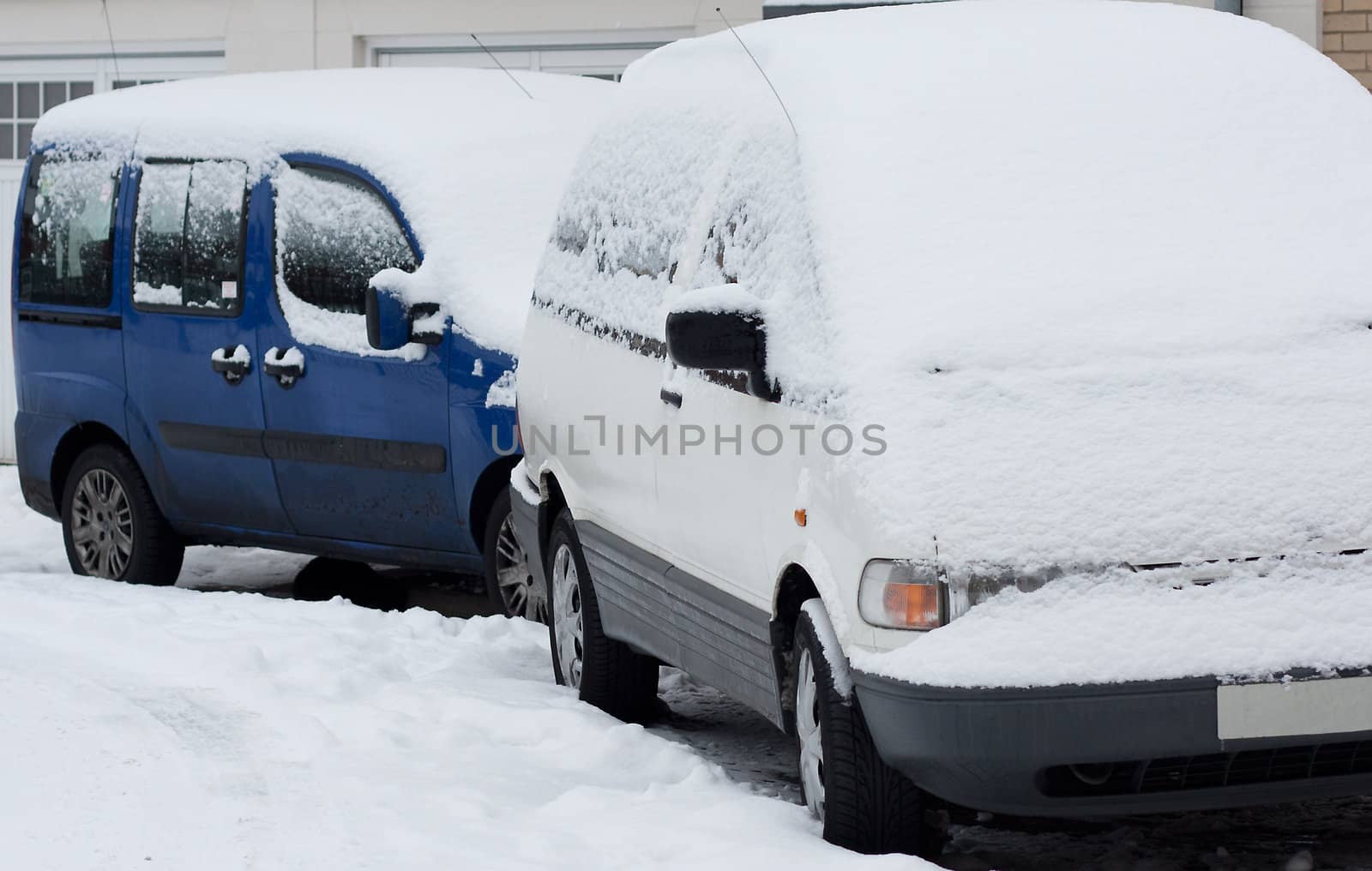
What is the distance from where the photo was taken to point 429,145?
886cm

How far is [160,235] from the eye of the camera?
9.55m

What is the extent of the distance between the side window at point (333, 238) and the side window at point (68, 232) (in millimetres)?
1179

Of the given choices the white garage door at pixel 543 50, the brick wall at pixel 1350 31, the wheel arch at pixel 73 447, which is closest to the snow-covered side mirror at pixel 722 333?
the wheel arch at pixel 73 447

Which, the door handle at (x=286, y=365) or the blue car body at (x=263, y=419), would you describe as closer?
the blue car body at (x=263, y=419)

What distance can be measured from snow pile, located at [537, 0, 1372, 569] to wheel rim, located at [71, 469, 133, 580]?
4534 mm

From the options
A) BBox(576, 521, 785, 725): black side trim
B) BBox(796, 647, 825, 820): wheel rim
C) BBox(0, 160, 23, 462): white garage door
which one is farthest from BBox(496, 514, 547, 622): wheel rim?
BBox(0, 160, 23, 462): white garage door

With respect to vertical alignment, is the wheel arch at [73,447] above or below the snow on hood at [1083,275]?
below

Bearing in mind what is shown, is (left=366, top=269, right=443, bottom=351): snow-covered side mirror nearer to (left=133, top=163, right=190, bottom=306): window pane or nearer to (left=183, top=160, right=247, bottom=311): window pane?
(left=183, top=160, right=247, bottom=311): window pane

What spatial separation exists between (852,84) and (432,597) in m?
5.06

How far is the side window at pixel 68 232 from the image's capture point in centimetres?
981

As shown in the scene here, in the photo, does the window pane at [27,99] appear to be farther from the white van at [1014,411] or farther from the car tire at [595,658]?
the white van at [1014,411]

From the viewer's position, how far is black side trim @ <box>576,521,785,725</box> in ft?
17.3

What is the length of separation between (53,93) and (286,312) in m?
7.34

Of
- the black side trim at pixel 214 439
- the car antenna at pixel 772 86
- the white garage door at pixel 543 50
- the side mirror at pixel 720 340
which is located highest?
the white garage door at pixel 543 50
